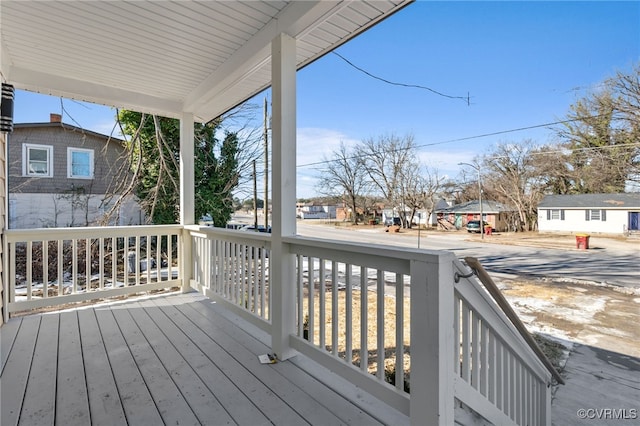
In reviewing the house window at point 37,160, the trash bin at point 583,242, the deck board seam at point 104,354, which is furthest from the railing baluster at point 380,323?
the trash bin at point 583,242

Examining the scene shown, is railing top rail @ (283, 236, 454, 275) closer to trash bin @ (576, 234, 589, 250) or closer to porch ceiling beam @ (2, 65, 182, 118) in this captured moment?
porch ceiling beam @ (2, 65, 182, 118)

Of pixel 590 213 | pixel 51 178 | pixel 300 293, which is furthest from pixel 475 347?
pixel 590 213

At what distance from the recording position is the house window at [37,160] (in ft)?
29.6

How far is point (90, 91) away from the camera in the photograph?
304 centimetres

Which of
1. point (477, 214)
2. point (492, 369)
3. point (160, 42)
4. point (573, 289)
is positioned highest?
point (160, 42)

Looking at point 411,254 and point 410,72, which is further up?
point 410,72

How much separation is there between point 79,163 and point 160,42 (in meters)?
9.65

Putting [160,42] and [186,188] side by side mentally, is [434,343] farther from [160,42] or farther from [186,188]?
[186,188]

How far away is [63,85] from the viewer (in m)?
2.92

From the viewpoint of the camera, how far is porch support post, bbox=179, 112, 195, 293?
3.64 meters

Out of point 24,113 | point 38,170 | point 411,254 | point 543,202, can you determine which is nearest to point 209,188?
point 24,113

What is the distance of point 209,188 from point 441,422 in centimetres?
746

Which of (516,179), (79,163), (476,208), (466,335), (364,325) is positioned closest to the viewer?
(466,335)

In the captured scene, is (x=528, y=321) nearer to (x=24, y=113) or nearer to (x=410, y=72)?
(x=410, y=72)
